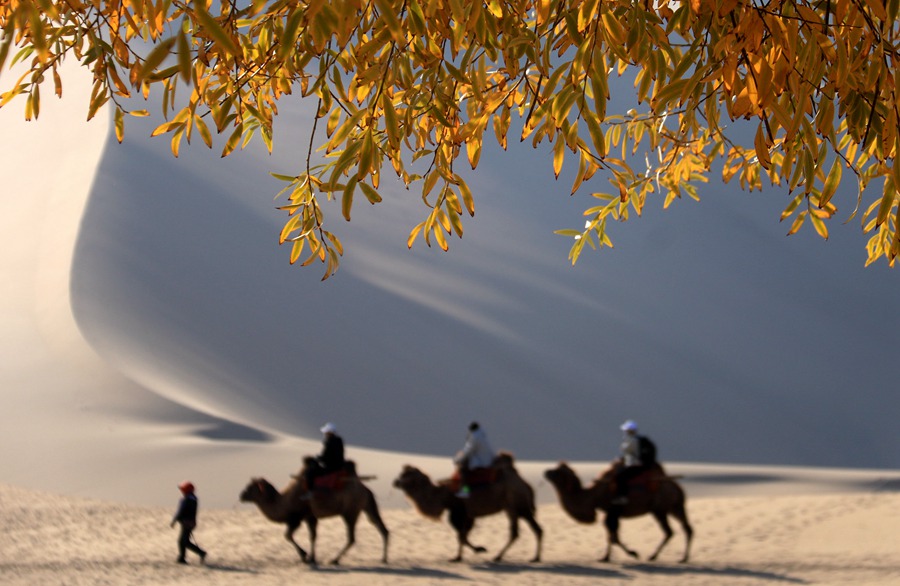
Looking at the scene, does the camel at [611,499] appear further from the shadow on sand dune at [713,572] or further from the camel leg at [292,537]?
the camel leg at [292,537]

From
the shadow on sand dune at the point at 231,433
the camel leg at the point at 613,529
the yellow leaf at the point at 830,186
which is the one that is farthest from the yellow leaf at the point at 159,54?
the shadow on sand dune at the point at 231,433

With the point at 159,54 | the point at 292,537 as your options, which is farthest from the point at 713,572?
the point at 159,54

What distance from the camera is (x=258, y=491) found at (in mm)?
10969

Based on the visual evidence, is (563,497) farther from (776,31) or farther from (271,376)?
(271,376)

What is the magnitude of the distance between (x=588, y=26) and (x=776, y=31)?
60 cm

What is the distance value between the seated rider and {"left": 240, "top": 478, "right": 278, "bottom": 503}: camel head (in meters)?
3.44

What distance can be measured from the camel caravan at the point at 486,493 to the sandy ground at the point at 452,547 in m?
0.40

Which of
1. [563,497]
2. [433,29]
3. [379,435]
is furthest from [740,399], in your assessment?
[433,29]

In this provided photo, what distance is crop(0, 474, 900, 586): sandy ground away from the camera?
1019 centimetres

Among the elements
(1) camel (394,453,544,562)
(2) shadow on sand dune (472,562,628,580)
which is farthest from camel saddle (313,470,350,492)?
(2) shadow on sand dune (472,562,628,580)

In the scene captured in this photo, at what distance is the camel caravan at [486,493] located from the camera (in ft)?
34.2

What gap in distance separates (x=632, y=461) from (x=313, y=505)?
3.12m

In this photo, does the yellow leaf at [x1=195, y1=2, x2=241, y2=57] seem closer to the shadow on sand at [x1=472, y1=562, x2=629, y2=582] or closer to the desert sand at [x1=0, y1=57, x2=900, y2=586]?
the desert sand at [x1=0, y1=57, x2=900, y2=586]

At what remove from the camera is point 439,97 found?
3.96 m
